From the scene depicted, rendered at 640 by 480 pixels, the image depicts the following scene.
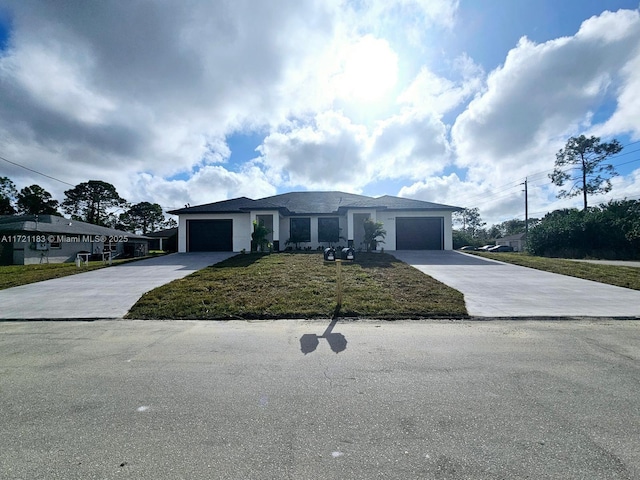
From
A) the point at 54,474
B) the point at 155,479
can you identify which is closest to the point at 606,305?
the point at 155,479

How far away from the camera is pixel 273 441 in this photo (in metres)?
2.19

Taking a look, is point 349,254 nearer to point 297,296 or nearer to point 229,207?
point 297,296

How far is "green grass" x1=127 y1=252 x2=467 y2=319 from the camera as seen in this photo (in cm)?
620

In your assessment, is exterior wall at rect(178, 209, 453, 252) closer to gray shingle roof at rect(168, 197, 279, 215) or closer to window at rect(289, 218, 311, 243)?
window at rect(289, 218, 311, 243)

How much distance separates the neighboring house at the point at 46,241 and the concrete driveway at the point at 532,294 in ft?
61.7

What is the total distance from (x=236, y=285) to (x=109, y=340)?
13.5ft

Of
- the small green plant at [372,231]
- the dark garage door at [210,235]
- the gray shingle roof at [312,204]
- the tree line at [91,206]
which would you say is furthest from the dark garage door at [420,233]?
the tree line at [91,206]

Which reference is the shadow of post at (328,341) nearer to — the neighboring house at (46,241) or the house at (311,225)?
the house at (311,225)

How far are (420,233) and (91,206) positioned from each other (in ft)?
159

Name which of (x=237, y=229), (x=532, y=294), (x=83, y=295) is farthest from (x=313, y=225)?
(x=532, y=294)

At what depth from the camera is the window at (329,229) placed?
20125 millimetres

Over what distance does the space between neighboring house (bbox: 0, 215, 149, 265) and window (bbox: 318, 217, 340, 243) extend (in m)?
13.0

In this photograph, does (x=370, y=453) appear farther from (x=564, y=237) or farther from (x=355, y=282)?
(x=564, y=237)

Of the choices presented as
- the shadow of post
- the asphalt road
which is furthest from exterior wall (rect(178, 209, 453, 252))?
the asphalt road
